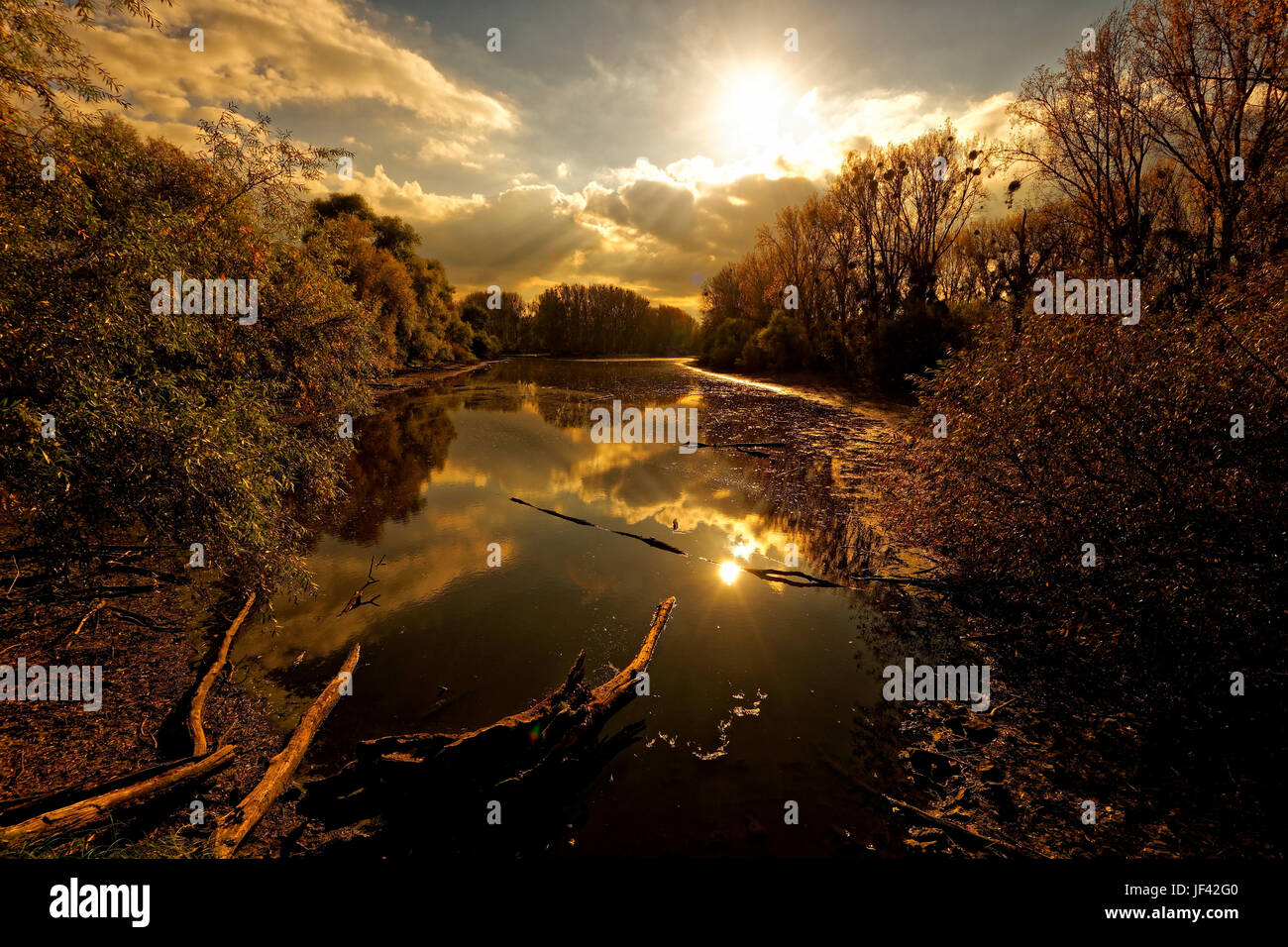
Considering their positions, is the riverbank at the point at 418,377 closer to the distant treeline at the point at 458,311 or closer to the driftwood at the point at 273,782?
the distant treeline at the point at 458,311

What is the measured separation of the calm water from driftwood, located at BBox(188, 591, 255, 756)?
43 centimetres

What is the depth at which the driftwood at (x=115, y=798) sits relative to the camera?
412cm

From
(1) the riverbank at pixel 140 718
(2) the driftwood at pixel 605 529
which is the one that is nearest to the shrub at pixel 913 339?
(2) the driftwood at pixel 605 529

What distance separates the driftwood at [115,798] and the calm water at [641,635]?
47.1 inches

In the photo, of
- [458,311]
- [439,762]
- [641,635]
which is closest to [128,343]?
[439,762]

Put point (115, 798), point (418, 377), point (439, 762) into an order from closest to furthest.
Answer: point (115, 798)
point (439, 762)
point (418, 377)

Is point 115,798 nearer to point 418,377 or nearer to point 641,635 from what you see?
point 641,635

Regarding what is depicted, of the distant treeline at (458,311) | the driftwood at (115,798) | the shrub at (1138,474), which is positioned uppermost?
the distant treeline at (458,311)

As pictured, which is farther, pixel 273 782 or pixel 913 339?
pixel 913 339

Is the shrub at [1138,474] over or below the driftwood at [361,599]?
over

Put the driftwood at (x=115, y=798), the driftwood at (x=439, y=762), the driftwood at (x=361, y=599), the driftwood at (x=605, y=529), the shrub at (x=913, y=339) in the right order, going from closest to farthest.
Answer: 1. the driftwood at (x=115, y=798)
2. the driftwood at (x=439, y=762)
3. the driftwood at (x=361, y=599)
4. the driftwood at (x=605, y=529)
5. the shrub at (x=913, y=339)

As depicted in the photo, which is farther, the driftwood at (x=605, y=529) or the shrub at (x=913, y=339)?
the shrub at (x=913, y=339)

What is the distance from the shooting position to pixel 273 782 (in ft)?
18.1

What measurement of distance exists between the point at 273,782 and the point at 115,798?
132cm
